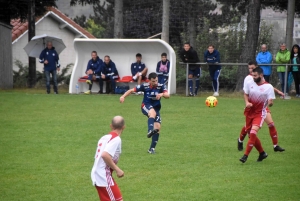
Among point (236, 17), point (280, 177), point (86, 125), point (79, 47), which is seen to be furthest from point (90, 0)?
point (280, 177)

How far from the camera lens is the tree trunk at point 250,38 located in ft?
84.8

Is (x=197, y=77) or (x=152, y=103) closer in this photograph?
(x=152, y=103)

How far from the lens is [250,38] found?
2611 centimetres

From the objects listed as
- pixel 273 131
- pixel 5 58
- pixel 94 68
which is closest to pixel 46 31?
pixel 5 58

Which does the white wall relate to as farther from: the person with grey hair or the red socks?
the person with grey hair

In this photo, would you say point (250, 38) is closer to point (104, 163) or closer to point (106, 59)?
point (106, 59)

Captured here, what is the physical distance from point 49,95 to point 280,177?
1571cm

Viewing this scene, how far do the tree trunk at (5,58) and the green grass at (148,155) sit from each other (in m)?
8.14

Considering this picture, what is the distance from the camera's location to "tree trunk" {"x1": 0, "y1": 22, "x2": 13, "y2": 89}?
2923 cm

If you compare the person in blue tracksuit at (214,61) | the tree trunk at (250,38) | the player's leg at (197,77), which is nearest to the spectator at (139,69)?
the player's leg at (197,77)

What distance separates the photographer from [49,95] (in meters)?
25.0

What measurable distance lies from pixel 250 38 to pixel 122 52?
18.8 ft

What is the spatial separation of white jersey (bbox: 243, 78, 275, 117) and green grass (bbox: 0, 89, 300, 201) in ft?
3.43

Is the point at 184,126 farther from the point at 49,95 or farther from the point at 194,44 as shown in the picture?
the point at 194,44
